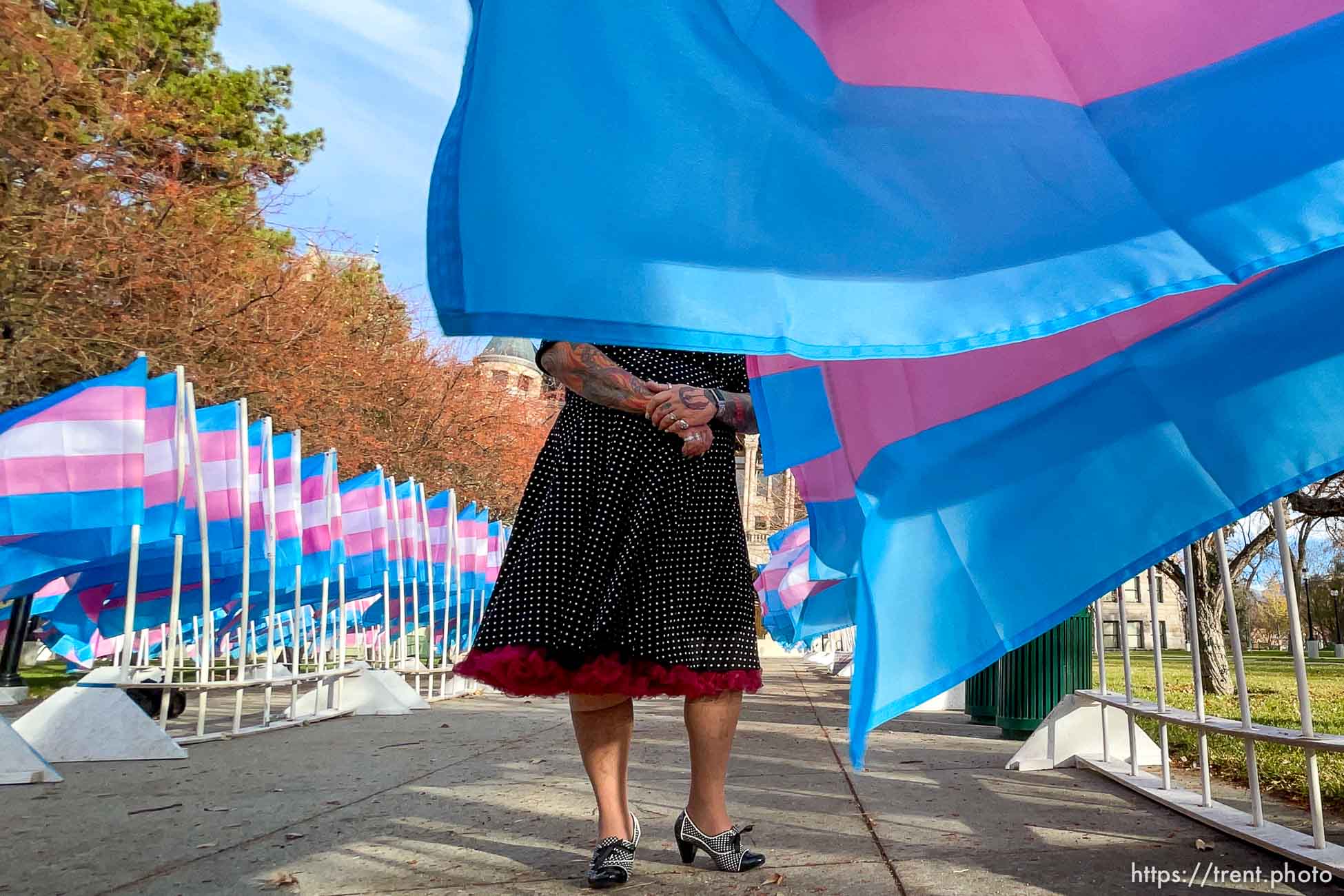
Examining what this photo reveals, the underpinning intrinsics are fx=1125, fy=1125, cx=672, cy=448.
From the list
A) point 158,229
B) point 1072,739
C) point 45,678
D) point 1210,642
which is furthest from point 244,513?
point 45,678

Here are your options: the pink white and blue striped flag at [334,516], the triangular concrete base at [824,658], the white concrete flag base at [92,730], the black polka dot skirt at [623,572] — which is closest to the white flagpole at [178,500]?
the white concrete flag base at [92,730]

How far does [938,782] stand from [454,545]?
35.4 ft

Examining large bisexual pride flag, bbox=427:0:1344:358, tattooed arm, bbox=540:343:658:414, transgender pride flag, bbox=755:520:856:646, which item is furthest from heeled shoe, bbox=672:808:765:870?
transgender pride flag, bbox=755:520:856:646

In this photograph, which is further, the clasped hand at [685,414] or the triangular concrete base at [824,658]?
the triangular concrete base at [824,658]

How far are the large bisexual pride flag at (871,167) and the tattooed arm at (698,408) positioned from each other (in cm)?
120

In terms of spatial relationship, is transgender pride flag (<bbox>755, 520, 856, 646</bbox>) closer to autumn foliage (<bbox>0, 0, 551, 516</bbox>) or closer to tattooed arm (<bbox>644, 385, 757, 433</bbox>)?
tattooed arm (<bbox>644, 385, 757, 433</bbox>)

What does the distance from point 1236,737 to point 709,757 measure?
1.55m

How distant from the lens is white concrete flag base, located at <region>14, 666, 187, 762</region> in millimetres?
5898

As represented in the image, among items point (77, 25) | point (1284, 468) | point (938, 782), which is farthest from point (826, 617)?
point (77, 25)

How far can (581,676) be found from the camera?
9.43ft

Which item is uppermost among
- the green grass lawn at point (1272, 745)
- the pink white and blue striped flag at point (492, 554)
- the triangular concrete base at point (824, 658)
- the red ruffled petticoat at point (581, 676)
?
the pink white and blue striped flag at point (492, 554)

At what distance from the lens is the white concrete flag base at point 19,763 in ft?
15.9

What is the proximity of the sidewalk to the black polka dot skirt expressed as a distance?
52 centimetres

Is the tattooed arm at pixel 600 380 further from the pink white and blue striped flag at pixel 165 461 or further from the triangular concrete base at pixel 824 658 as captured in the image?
the triangular concrete base at pixel 824 658
